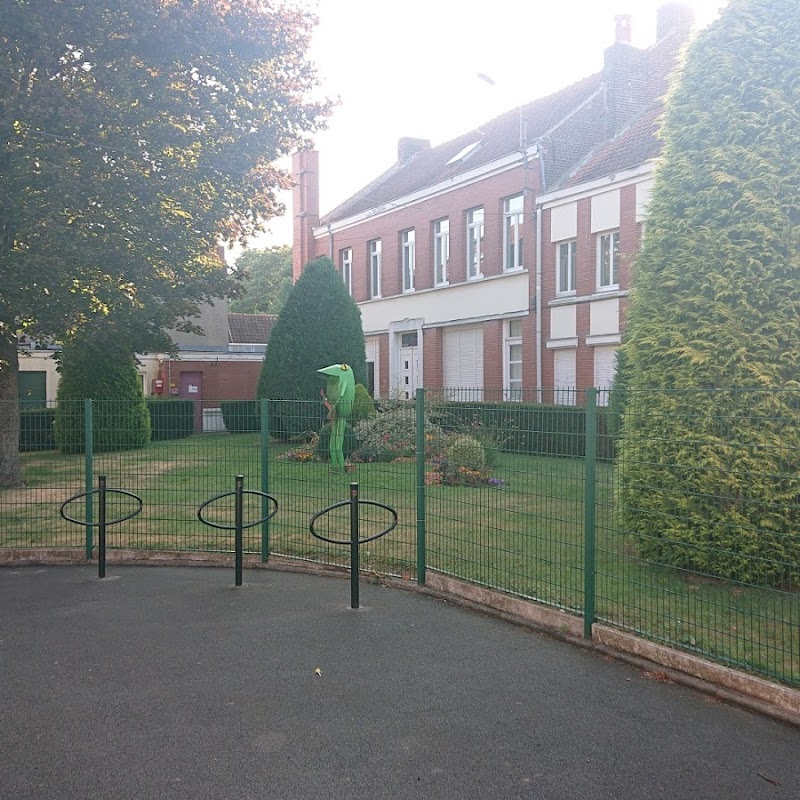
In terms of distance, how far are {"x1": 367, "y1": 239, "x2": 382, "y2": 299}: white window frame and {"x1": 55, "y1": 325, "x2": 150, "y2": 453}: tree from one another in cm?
1204

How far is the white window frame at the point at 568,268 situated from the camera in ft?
73.5

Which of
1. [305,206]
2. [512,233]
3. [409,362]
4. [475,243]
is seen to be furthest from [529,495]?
[305,206]

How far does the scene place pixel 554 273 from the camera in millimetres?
22766

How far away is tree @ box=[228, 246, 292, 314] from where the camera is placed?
62594 mm

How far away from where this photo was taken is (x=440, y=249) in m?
28.0

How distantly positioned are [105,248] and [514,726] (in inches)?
443

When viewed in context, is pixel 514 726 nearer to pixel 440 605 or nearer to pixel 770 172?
pixel 440 605

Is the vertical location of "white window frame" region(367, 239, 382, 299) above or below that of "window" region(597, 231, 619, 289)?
above

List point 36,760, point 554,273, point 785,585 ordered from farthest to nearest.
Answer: point 554,273 → point 785,585 → point 36,760

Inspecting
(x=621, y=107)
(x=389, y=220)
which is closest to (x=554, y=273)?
(x=621, y=107)

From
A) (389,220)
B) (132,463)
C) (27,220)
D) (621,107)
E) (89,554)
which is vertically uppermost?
(621,107)

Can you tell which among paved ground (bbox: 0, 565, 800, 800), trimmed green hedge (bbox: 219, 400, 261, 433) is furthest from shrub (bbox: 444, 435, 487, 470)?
trimmed green hedge (bbox: 219, 400, 261, 433)

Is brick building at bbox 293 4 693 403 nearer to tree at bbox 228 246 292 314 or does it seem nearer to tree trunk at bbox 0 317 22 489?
tree trunk at bbox 0 317 22 489

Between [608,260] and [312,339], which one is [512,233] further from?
[312,339]
